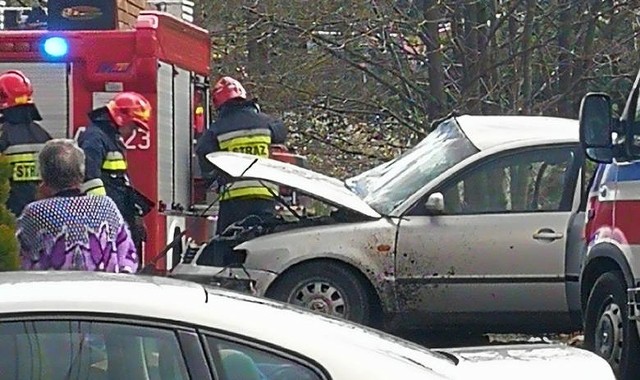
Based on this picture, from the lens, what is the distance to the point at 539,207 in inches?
374

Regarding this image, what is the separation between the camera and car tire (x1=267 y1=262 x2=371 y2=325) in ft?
30.8

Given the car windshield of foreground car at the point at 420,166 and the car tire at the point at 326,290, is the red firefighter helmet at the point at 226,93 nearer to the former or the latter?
the car windshield of foreground car at the point at 420,166

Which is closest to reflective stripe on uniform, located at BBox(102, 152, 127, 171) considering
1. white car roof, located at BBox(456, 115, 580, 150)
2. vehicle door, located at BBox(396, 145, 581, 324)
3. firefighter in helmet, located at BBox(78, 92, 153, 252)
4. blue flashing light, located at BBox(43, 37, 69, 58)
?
firefighter in helmet, located at BBox(78, 92, 153, 252)

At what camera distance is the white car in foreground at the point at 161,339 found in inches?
143

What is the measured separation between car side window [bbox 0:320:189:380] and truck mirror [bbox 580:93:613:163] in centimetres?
457

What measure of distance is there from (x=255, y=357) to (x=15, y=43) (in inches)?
326

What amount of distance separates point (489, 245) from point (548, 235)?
1.28 ft

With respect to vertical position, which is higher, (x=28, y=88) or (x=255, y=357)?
(x=28, y=88)

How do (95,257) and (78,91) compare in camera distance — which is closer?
Result: (95,257)

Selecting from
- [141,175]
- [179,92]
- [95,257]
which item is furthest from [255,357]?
[179,92]

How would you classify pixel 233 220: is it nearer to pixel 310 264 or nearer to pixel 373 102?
pixel 310 264

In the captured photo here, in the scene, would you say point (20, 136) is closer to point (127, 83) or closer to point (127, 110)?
point (127, 110)

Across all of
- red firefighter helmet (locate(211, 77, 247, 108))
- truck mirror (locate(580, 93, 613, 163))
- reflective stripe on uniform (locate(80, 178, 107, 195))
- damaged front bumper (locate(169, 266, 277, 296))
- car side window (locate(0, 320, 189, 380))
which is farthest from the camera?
red firefighter helmet (locate(211, 77, 247, 108))

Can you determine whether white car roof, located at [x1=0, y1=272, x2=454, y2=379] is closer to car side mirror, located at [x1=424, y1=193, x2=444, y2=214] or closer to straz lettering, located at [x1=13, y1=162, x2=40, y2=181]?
car side mirror, located at [x1=424, y1=193, x2=444, y2=214]
